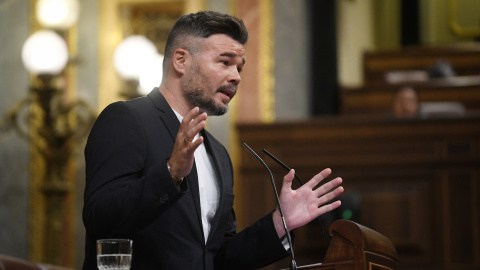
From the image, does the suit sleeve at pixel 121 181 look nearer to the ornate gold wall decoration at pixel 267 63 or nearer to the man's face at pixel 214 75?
the man's face at pixel 214 75

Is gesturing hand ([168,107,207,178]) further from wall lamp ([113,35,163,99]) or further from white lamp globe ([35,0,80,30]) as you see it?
white lamp globe ([35,0,80,30])

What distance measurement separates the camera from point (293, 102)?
7.11 m

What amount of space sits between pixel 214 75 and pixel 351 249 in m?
0.63

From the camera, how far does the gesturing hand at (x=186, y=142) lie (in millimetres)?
1839

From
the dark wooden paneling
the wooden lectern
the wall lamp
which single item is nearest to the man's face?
the wooden lectern

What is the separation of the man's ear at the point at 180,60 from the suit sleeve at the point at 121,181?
0.69 ft

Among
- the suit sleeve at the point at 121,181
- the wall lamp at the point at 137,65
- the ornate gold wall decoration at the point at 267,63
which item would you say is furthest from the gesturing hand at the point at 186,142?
the ornate gold wall decoration at the point at 267,63

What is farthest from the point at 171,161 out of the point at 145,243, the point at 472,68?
the point at 472,68

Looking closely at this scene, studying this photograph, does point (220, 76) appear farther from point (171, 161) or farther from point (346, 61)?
point (346, 61)

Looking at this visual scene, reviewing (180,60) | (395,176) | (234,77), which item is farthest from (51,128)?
(234,77)

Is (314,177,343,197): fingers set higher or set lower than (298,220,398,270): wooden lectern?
higher

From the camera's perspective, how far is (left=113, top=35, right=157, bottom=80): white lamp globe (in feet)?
19.6

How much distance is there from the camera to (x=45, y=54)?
19.3ft

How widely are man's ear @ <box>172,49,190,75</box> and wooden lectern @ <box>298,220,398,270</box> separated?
0.65 metres
